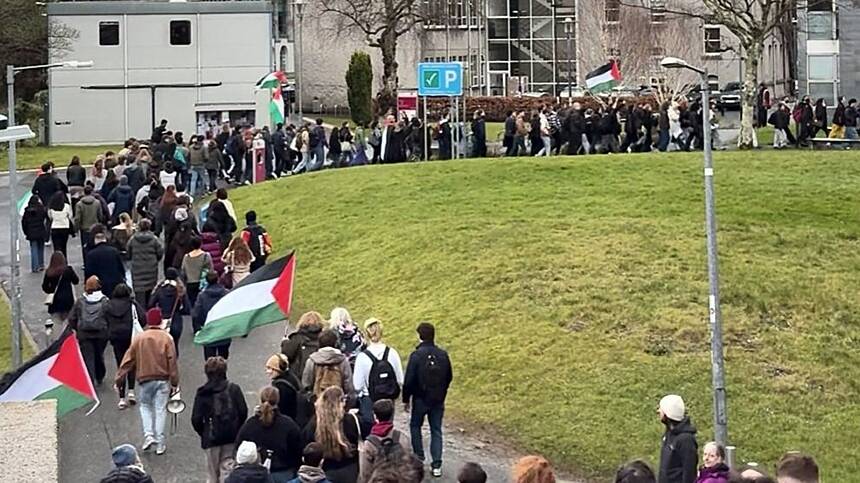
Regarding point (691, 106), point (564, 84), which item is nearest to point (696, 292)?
point (691, 106)

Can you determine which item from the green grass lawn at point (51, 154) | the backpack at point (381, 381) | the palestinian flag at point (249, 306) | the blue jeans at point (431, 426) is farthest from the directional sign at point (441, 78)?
the backpack at point (381, 381)

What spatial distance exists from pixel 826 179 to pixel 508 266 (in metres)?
9.75

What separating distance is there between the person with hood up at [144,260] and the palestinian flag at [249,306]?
12.5 feet

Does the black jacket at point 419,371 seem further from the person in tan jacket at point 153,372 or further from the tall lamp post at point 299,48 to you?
the tall lamp post at point 299,48

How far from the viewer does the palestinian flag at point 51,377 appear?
570 inches

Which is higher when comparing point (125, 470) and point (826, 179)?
point (826, 179)

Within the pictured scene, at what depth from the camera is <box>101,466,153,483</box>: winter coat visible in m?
9.63

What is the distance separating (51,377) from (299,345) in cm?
275

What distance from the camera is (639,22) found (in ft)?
212

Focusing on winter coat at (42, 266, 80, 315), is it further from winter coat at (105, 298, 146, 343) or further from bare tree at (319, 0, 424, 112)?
bare tree at (319, 0, 424, 112)

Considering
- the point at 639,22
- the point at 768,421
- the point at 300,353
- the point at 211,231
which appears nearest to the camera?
the point at 300,353

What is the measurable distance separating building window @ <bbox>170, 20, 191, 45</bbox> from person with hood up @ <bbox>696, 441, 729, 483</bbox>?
45.4 metres

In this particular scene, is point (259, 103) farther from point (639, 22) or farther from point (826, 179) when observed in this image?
point (826, 179)

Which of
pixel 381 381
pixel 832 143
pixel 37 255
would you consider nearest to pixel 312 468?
pixel 381 381
